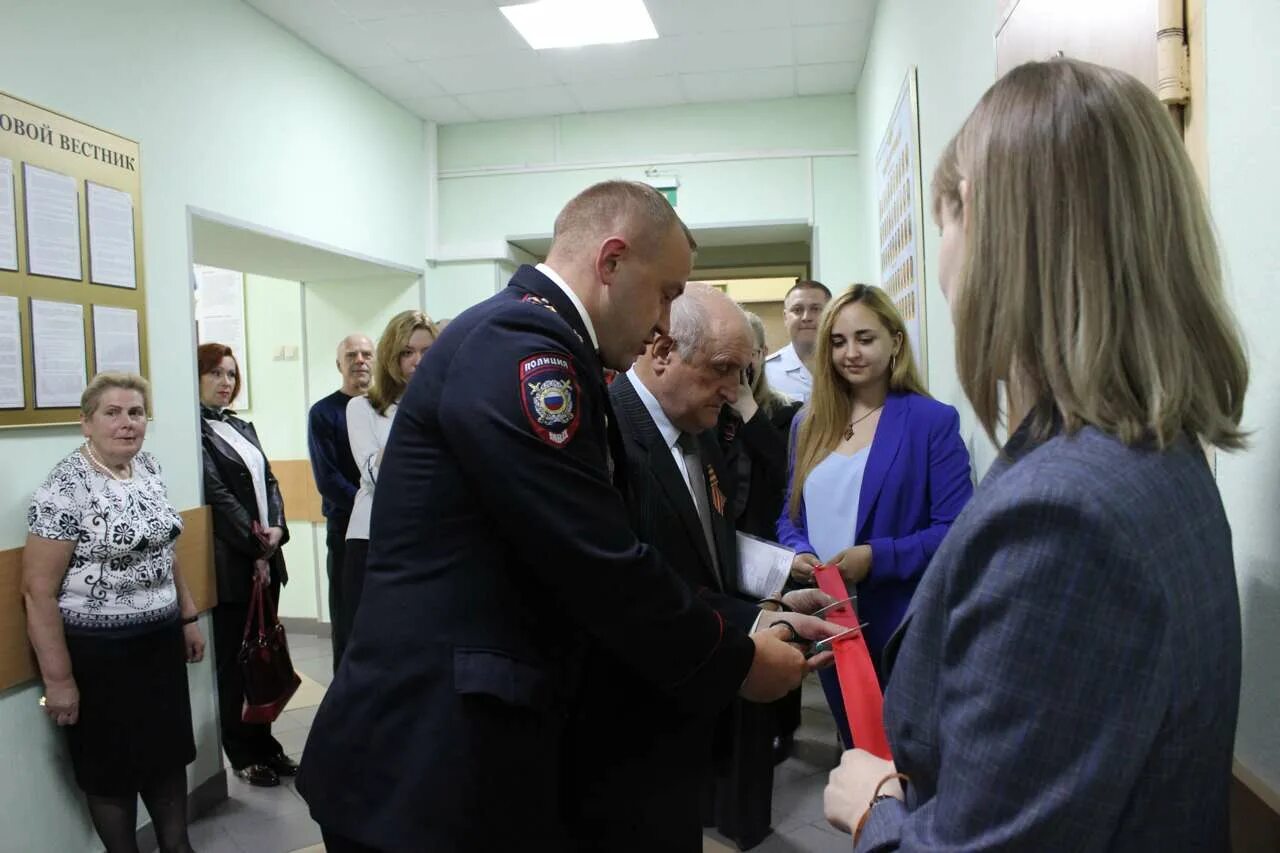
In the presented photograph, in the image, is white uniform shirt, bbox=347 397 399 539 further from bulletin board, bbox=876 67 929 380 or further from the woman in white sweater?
bulletin board, bbox=876 67 929 380

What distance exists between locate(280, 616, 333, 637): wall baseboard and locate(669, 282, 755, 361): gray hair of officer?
4378 millimetres

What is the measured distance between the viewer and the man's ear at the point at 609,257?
1.24 metres

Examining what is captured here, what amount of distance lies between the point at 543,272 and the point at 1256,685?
971mm

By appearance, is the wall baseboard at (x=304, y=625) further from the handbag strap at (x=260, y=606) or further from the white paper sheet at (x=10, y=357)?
the white paper sheet at (x=10, y=357)

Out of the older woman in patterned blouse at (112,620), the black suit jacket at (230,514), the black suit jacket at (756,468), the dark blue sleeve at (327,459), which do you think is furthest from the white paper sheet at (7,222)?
the black suit jacket at (756,468)

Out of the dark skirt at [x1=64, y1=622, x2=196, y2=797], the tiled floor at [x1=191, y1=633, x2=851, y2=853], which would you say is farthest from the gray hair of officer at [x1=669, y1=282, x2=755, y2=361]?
the dark skirt at [x1=64, y1=622, x2=196, y2=797]

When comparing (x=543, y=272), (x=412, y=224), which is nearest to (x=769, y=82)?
(x=412, y=224)

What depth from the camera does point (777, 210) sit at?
515cm

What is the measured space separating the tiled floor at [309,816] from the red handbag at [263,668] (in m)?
0.24

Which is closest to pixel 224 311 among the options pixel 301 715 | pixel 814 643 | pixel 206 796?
pixel 301 715

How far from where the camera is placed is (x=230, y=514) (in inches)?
123

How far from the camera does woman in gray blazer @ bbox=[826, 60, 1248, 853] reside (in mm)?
606

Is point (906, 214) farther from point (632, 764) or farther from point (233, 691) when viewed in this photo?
point (233, 691)

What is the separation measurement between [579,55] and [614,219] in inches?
139
